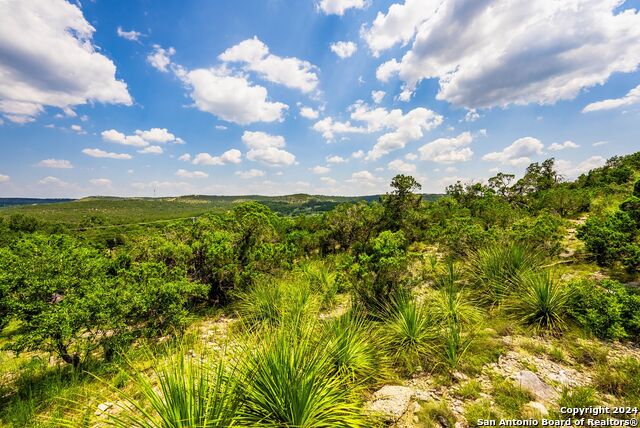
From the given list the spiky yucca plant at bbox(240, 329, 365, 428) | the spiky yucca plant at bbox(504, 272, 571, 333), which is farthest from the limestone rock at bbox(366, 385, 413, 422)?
the spiky yucca plant at bbox(504, 272, 571, 333)

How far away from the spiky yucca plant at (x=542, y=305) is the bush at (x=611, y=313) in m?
0.27

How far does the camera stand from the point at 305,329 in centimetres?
509

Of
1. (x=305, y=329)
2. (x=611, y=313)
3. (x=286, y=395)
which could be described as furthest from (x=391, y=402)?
(x=611, y=313)

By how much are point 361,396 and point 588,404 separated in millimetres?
3218

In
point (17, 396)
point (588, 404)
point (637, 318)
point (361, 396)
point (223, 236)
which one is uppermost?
point (223, 236)

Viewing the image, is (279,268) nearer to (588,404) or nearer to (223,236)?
(223,236)

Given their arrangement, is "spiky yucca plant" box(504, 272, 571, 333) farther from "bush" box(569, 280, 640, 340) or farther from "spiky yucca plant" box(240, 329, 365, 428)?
"spiky yucca plant" box(240, 329, 365, 428)

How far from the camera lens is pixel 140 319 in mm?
7133

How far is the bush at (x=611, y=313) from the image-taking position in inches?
199

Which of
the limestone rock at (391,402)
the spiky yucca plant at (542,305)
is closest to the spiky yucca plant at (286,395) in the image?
the limestone rock at (391,402)

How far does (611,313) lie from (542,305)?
1161mm

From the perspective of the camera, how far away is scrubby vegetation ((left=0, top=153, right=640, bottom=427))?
3.29m

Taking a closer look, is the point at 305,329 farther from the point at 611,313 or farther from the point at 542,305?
the point at 611,313

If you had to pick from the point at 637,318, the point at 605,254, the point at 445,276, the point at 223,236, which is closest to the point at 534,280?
the point at 637,318
